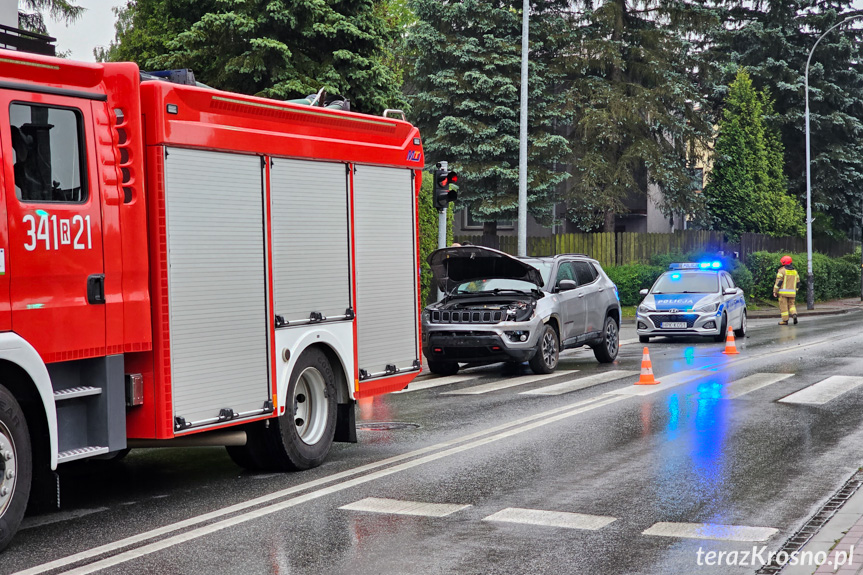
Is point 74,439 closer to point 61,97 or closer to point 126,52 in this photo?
point 61,97

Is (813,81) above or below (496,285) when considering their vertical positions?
above

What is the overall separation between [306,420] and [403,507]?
181cm

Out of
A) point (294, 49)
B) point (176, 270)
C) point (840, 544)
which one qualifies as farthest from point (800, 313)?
point (176, 270)

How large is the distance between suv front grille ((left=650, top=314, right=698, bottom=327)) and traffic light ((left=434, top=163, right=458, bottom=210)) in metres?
7.16

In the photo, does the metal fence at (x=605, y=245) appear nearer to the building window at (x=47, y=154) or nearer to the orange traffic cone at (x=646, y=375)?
the orange traffic cone at (x=646, y=375)

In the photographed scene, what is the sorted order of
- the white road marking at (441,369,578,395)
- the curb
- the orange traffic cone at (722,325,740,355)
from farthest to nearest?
1. the curb
2. the orange traffic cone at (722,325,740,355)
3. the white road marking at (441,369,578,395)

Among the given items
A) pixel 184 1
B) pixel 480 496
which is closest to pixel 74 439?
pixel 480 496

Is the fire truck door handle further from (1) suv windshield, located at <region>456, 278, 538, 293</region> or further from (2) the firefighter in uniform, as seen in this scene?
(2) the firefighter in uniform

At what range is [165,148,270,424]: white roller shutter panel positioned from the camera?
25.1 feet

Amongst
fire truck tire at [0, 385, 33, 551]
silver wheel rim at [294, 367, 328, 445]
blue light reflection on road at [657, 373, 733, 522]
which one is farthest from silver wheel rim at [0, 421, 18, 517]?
blue light reflection on road at [657, 373, 733, 522]

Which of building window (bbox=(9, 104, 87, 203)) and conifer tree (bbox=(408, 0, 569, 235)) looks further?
conifer tree (bbox=(408, 0, 569, 235))

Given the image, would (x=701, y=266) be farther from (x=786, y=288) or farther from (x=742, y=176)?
(x=742, y=176)

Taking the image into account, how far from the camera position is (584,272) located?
62.6 feet

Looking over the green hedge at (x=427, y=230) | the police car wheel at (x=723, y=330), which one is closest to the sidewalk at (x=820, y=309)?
the police car wheel at (x=723, y=330)
